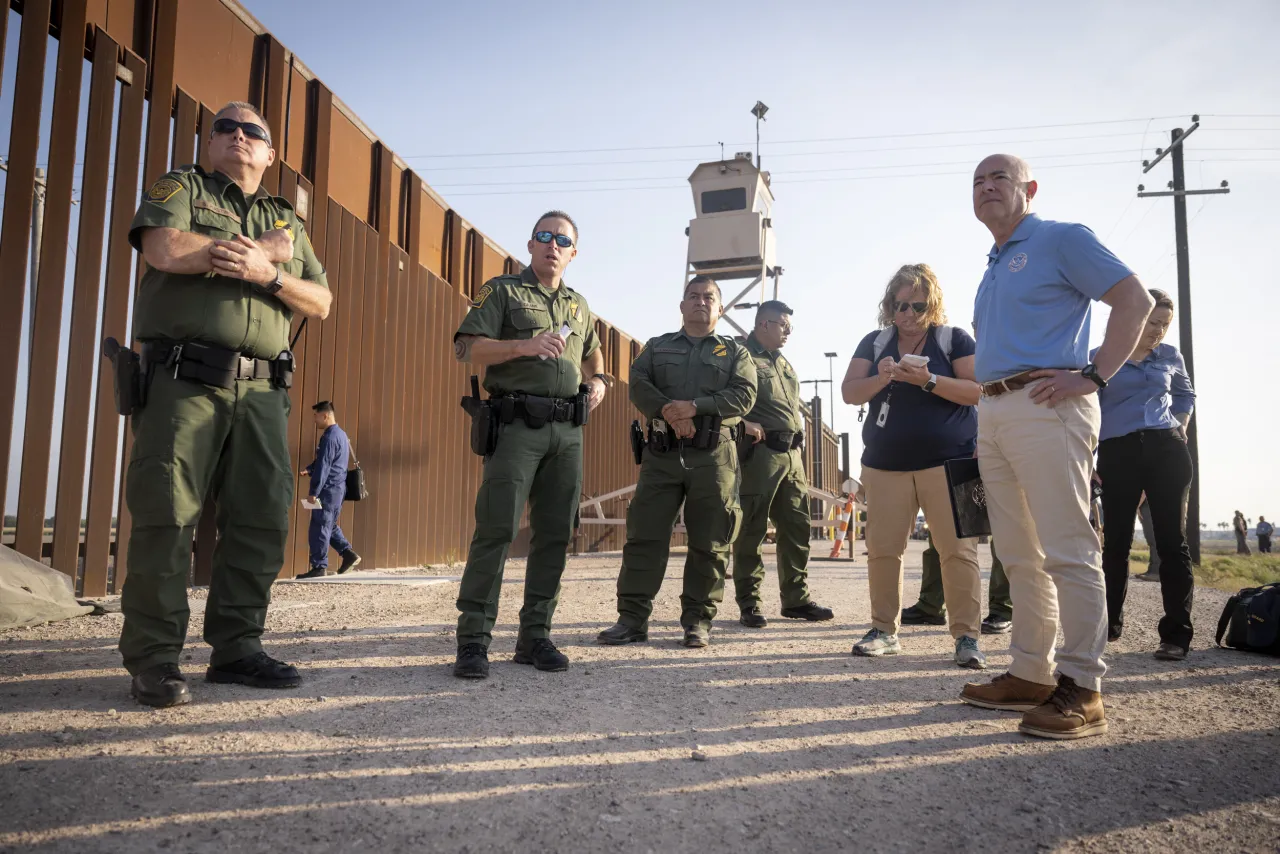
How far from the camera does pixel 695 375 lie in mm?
4414

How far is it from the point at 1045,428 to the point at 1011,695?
98 cm

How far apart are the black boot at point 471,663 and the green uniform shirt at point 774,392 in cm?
279

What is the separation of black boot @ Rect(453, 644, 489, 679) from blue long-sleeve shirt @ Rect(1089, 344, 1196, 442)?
132 inches

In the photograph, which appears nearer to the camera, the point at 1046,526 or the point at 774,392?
the point at 1046,526

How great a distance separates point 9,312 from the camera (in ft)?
15.5

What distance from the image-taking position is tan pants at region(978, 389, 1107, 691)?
2695 mm

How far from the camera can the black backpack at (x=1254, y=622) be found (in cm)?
415

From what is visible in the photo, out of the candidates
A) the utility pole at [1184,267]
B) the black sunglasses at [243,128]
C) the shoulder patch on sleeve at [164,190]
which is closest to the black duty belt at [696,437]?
the black sunglasses at [243,128]

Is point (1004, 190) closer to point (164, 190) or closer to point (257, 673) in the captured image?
point (164, 190)

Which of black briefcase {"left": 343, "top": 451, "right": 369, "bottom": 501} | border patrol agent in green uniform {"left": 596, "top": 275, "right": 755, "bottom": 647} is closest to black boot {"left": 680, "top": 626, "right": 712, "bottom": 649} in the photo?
border patrol agent in green uniform {"left": 596, "top": 275, "right": 755, "bottom": 647}

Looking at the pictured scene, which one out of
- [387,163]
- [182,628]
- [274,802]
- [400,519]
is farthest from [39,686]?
[387,163]

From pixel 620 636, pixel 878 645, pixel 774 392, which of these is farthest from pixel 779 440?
pixel 620 636

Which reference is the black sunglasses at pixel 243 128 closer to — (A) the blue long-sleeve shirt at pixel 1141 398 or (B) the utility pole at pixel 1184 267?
(A) the blue long-sleeve shirt at pixel 1141 398

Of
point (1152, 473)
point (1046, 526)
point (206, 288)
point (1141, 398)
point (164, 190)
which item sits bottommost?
point (1046, 526)
